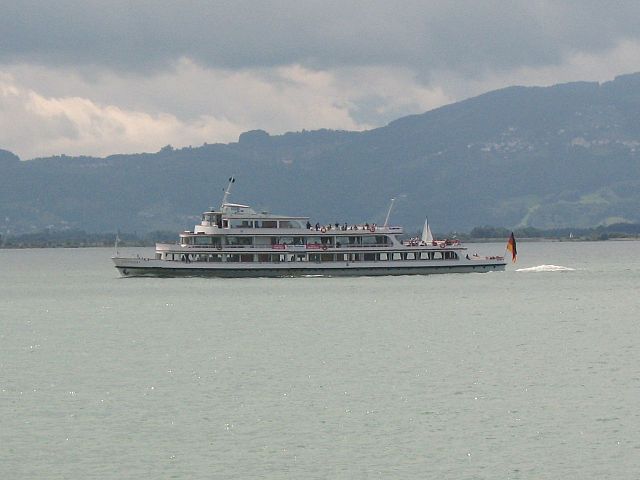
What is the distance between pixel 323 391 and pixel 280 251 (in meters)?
80.5

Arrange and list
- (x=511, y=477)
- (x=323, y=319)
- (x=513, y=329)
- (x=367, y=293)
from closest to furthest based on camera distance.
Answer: (x=511, y=477) < (x=513, y=329) < (x=323, y=319) < (x=367, y=293)

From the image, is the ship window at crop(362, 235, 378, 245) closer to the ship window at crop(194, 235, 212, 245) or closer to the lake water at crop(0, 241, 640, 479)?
the ship window at crop(194, 235, 212, 245)

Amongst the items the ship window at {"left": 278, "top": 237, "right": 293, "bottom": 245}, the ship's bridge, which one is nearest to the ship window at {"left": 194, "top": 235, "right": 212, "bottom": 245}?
the ship's bridge

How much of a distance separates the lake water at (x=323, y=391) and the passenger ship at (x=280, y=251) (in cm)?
2641

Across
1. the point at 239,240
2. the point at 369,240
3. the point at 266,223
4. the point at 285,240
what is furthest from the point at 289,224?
the point at 369,240

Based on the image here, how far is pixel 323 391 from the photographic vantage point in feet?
194

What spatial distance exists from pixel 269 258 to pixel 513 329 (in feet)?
181

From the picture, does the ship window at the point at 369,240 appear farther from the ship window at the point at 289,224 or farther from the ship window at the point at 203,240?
the ship window at the point at 203,240

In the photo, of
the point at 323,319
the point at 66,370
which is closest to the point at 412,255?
the point at 323,319

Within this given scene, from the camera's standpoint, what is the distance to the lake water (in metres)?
44.4

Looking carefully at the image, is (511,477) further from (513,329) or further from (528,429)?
(513,329)

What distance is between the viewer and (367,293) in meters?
128

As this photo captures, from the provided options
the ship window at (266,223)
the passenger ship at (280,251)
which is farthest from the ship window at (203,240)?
the ship window at (266,223)

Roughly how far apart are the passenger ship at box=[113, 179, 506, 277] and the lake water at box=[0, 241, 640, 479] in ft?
86.6
